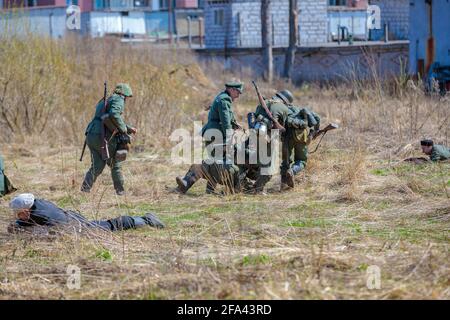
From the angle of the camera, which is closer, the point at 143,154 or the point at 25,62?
the point at 143,154

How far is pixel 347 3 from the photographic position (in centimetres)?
5466

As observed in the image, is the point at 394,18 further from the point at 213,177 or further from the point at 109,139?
the point at 109,139

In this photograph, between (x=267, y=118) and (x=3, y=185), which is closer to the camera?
(x=3, y=185)

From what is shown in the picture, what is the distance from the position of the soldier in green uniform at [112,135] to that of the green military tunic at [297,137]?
86.0 inches

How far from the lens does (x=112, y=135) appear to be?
12.4 metres

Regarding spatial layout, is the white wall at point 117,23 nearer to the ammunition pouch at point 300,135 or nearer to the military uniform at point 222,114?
the military uniform at point 222,114

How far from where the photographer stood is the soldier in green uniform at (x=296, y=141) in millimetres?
12523

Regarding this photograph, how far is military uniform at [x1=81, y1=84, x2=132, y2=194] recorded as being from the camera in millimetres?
12383

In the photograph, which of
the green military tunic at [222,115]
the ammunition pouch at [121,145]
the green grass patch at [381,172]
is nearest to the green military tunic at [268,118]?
the green military tunic at [222,115]

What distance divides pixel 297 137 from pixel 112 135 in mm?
2589

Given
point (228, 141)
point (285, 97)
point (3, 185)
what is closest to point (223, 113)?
point (228, 141)
